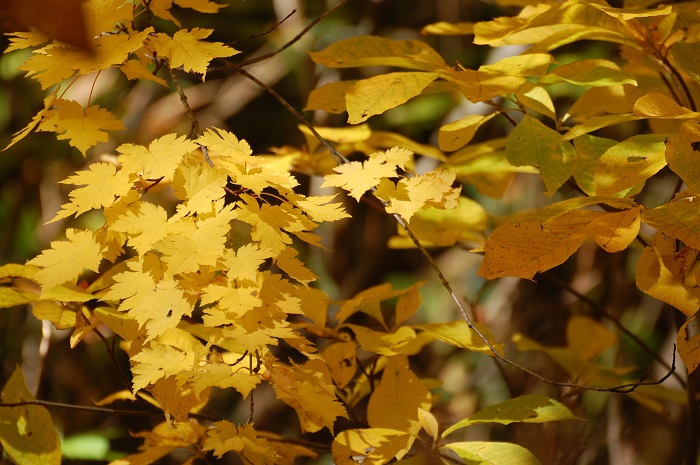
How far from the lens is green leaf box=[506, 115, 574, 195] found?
729 millimetres

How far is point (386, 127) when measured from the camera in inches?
83.9

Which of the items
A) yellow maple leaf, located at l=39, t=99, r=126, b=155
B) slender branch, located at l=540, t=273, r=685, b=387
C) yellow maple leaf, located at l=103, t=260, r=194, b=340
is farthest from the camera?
slender branch, located at l=540, t=273, r=685, b=387

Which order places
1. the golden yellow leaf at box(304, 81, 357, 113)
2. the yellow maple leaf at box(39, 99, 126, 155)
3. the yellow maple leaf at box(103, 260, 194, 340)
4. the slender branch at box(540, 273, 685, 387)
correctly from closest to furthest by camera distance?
1. the yellow maple leaf at box(103, 260, 194, 340)
2. the yellow maple leaf at box(39, 99, 126, 155)
3. the golden yellow leaf at box(304, 81, 357, 113)
4. the slender branch at box(540, 273, 685, 387)

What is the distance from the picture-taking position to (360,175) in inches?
27.1

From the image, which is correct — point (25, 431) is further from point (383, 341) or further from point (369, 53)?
point (369, 53)

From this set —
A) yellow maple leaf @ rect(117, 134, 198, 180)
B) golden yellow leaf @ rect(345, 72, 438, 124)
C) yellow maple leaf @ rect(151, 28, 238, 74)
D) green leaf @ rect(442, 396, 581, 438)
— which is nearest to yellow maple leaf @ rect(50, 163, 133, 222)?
yellow maple leaf @ rect(117, 134, 198, 180)

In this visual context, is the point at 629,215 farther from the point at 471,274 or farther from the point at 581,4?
the point at 471,274

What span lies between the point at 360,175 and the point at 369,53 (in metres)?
0.17

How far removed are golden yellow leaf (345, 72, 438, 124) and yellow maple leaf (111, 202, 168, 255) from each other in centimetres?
21

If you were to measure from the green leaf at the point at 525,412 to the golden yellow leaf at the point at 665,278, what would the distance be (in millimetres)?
204

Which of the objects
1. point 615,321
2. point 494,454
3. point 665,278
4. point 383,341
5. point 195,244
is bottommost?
point 615,321

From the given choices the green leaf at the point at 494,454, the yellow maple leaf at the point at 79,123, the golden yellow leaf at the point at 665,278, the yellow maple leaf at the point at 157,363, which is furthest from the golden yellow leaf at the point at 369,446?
the yellow maple leaf at the point at 79,123

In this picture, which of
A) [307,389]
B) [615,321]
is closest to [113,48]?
[307,389]

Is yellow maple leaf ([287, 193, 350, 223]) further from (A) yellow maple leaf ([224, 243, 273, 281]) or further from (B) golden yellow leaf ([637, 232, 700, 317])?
(B) golden yellow leaf ([637, 232, 700, 317])
